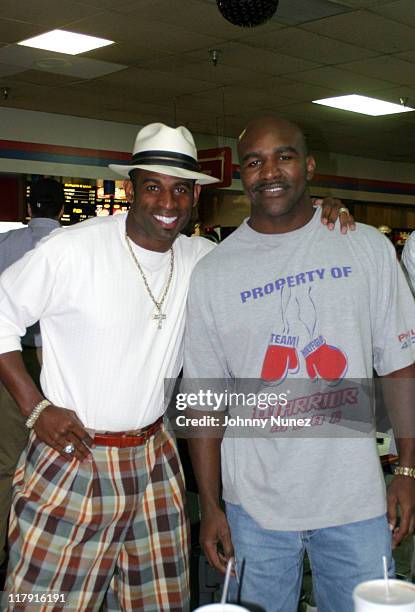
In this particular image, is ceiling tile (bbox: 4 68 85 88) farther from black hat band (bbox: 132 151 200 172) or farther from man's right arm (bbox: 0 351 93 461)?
man's right arm (bbox: 0 351 93 461)

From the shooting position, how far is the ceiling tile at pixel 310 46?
6395 millimetres

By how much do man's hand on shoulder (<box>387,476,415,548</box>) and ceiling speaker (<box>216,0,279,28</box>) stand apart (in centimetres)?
319

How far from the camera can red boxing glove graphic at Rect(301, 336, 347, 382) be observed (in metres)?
1.92

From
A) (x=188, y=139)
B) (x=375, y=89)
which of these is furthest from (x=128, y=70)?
(x=188, y=139)

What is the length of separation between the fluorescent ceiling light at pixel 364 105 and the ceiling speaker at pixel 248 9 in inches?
185

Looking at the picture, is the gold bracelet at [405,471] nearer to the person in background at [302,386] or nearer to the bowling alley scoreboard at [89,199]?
the person in background at [302,386]

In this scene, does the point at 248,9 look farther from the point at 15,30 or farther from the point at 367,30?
the point at 15,30

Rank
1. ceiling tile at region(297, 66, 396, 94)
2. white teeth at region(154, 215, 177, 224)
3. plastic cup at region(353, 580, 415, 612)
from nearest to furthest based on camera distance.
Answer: plastic cup at region(353, 580, 415, 612), white teeth at region(154, 215, 177, 224), ceiling tile at region(297, 66, 396, 94)

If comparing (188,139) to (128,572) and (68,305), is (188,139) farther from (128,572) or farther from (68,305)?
(128,572)

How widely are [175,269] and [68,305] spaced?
369 mm

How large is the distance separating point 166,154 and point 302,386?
2.79 ft

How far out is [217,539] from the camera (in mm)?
2037

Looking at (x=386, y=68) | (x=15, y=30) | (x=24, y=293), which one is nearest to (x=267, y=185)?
(x=24, y=293)

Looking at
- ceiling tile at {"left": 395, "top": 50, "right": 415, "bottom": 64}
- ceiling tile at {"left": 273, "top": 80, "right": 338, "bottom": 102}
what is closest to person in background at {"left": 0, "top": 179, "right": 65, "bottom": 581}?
ceiling tile at {"left": 395, "top": 50, "right": 415, "bottom": 64}
